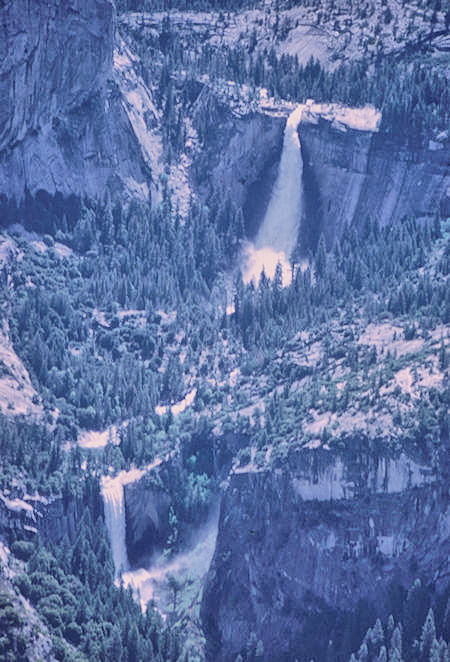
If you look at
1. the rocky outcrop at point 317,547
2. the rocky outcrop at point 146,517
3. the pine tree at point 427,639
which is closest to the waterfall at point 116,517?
the rocky outcrop at point 146,517

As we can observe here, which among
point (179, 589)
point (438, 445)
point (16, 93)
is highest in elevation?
point (16, 93)

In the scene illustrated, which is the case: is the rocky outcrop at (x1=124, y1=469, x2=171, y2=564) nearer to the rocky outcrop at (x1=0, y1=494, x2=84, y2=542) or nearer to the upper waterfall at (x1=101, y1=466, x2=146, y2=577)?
the upper waterfall at (x1=101, y1=466, x2=146, y2=577)

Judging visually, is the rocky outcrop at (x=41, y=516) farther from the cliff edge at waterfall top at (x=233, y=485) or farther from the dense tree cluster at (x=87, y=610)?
the dense tree cluster at (x=87, y=610)

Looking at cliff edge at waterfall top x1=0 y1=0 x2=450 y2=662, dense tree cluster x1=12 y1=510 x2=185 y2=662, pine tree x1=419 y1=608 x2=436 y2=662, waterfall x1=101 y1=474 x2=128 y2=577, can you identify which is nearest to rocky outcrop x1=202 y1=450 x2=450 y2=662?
cliff edge at waterfall top x1=0 y1=0 x2=450 y2=662

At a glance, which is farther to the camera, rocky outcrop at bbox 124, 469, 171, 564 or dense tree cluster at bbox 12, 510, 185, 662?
rocky outcrop at bbox 124, 469, 171, 564

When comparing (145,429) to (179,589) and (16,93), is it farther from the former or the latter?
(16,93)

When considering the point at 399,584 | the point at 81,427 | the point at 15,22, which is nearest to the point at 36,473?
the point at 81,427
